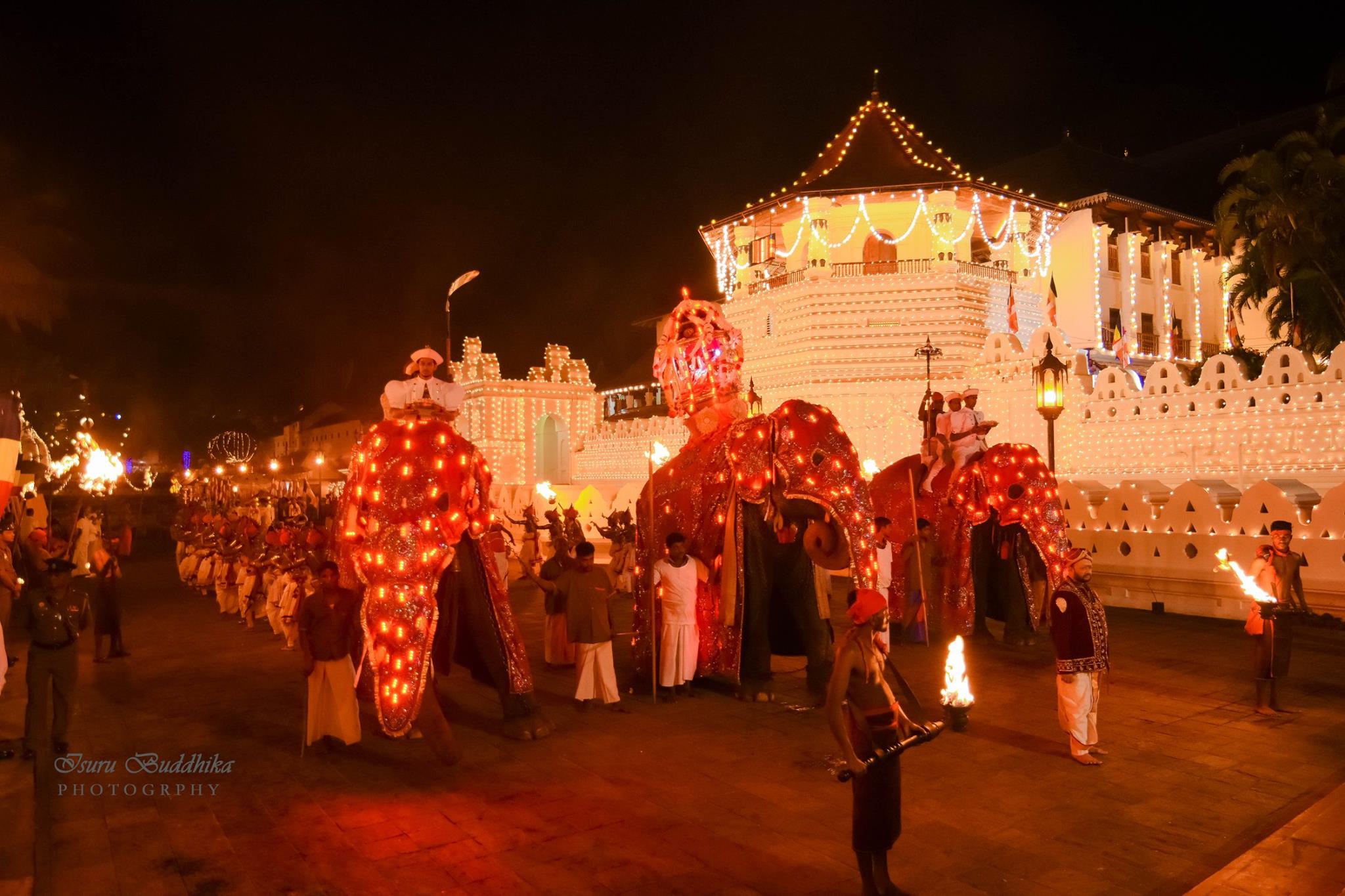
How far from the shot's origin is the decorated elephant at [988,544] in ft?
31.6

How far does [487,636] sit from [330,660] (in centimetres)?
107

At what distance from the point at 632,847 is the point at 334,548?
3.53 meters

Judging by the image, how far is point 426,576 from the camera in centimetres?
634

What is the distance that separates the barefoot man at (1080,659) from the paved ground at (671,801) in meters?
0.20

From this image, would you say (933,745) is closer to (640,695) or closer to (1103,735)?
(1103,735)

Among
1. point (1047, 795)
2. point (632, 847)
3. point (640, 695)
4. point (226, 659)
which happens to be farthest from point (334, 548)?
point (1047, 795)

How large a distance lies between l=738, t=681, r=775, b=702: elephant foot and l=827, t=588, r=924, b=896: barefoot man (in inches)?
140

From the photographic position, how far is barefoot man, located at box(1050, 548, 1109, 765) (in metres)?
6.05

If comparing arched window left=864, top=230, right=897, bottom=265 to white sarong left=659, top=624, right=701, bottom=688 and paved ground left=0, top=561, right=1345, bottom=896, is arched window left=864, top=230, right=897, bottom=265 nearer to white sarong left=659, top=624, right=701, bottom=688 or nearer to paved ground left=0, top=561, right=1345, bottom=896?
paved ground left=0, top=561, right=1345, bottom=896

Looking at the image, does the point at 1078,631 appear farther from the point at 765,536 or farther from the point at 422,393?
the point at 422,393

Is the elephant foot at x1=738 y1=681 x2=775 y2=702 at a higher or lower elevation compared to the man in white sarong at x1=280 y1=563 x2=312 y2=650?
lower

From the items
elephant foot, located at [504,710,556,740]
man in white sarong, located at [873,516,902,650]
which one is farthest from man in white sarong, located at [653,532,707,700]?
man in white sarong, located at [873,516,902,650]

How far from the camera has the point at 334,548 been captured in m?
7.14

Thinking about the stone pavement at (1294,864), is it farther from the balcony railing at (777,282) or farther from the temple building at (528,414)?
the temple building at (528,414)
